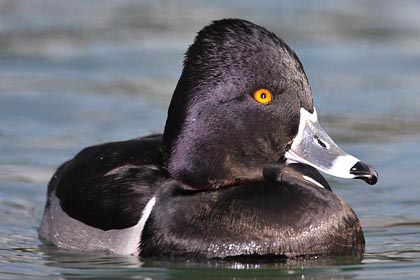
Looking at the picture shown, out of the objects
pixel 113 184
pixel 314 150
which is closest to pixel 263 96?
pixel 314 150

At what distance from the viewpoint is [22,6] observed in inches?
538

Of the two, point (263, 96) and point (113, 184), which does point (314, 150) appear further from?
point (113, 184)

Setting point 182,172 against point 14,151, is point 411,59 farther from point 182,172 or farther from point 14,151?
point 182,172

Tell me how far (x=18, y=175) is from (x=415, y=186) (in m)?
2.91

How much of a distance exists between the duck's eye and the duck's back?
0.74m

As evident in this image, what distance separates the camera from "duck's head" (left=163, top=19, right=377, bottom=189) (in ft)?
22.8

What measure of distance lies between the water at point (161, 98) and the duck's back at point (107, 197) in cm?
12

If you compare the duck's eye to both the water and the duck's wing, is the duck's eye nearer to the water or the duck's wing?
the duck's wing

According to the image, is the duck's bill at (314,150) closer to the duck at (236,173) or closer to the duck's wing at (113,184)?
the duck at (236,173)

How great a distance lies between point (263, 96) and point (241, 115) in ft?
0.54

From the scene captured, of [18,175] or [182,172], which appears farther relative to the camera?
[18,175]

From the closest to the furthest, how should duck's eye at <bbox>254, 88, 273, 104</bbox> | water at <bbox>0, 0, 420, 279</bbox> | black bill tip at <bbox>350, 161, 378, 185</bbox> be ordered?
black bill tip at <bbox>350, 161, 378, 185</bbox>
duck's eye at <bbox>254, 88, 273, 104</bbox>
water at <bbox>0, 0, 420, 279</bbox>

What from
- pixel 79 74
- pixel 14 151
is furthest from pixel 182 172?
pixel 79 74

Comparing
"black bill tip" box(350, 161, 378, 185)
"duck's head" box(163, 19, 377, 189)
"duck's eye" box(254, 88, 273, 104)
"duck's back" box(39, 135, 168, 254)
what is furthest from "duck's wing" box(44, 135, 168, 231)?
"black bill tip" box(350, 161, 378, 185)
